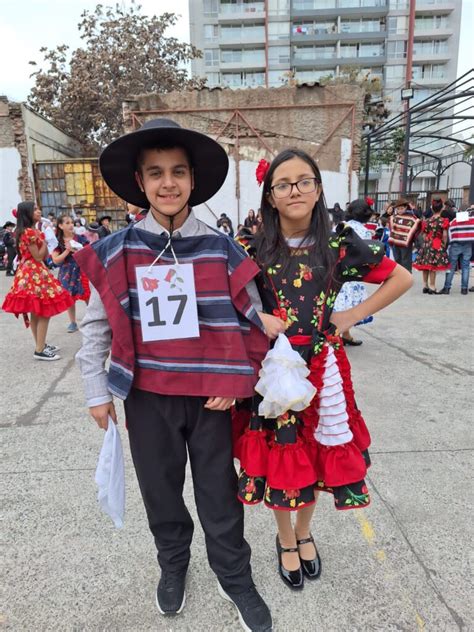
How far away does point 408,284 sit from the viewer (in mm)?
1783

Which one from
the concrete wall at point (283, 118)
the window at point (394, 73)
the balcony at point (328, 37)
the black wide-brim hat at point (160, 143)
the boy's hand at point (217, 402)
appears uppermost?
the balcony at point (328, 37)

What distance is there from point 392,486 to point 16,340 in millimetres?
5129

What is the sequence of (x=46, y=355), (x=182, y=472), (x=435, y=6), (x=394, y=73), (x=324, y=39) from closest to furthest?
1. (x=182, y=472)
2. (x=46, y=355)
3. (x=435, y=6)
4. (x=324, y=39)
5. (x=394, y=73)

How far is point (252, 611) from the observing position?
1658mm

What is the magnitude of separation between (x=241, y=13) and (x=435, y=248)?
4471 cm

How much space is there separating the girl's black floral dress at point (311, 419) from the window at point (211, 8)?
5049 cm

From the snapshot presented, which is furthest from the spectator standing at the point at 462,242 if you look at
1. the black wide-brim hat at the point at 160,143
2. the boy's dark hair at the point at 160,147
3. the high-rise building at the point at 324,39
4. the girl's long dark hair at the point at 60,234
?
the high-rise building at the point at 324,39

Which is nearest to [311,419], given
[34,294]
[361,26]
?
[34,294]

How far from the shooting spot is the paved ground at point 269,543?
1.71 metres

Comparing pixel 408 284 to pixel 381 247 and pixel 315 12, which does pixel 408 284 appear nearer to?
pixel 381 247

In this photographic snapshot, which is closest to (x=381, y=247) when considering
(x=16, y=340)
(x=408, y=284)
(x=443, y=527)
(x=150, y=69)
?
(x=408, y=284)

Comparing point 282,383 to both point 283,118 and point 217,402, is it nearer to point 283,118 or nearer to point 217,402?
point 217,402

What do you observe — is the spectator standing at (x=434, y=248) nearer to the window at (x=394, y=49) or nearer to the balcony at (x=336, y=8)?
the window at (x=394, y=49)

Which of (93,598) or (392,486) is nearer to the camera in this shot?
(93,598)
